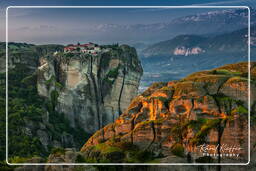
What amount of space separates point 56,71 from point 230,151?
1622 cm

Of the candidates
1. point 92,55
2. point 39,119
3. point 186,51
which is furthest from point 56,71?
point 186,51

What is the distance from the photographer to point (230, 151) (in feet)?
20.4

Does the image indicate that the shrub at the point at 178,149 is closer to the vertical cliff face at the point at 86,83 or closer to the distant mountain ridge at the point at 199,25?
the distant mountain ridge at the point at 199,25

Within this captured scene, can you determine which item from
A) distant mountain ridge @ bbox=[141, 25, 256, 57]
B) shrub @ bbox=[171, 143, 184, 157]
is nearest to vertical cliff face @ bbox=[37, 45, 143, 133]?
distant mountain ridge @ bbox=[141, 25, 256, 57]

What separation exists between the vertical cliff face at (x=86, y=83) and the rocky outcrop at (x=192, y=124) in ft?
42.3

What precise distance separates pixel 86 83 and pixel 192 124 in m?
14.7

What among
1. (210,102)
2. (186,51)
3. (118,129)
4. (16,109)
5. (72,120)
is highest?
(186,51)

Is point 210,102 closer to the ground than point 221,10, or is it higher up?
closer to the ground

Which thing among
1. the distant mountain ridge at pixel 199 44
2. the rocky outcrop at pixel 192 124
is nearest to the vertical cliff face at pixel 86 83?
the distant mountain ridge at pixel 199 44

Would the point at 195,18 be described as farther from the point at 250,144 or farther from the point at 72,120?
the point at 72,120

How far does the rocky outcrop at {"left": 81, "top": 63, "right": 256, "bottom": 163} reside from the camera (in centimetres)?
635

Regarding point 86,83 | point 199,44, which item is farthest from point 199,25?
point 86,83

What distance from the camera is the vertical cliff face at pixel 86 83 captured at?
20578mm

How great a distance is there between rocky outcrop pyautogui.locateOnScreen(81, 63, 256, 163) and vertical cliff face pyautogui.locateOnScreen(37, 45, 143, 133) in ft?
42.3
